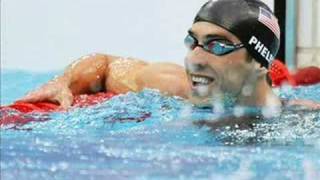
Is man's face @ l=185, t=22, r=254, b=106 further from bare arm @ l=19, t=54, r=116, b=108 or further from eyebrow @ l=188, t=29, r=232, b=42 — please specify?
bare arm @ l=19, t=54, r=116, b=108

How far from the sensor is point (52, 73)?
201 inches

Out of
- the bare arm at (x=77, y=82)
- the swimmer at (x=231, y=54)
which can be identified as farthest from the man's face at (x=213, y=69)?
the bare arm at (x=77, y=82)

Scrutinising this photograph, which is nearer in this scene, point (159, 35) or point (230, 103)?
point (230, 103)

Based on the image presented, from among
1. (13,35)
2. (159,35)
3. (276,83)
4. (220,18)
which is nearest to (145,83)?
(220,18)

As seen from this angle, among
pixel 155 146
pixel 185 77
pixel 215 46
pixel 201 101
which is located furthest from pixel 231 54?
pixel 155 146

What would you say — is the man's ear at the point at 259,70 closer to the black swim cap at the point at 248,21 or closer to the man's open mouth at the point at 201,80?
the black swim cap at the point at 248,21

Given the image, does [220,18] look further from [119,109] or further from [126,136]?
[126,136]

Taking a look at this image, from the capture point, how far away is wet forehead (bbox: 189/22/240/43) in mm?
2680

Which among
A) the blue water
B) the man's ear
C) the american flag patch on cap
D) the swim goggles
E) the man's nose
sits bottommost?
the blue water

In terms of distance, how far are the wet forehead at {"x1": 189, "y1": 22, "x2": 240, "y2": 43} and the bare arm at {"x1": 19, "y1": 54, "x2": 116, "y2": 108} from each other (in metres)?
0.79

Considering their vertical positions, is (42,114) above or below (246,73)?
below

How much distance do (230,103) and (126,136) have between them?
64 cm

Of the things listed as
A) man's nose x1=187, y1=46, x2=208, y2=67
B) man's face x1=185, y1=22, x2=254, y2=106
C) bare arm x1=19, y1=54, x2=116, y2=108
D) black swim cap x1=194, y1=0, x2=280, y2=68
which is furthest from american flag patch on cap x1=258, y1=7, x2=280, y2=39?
bare arm x1=19, y1=54, x2=116, y2=108

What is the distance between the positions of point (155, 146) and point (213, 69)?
0.70 m
